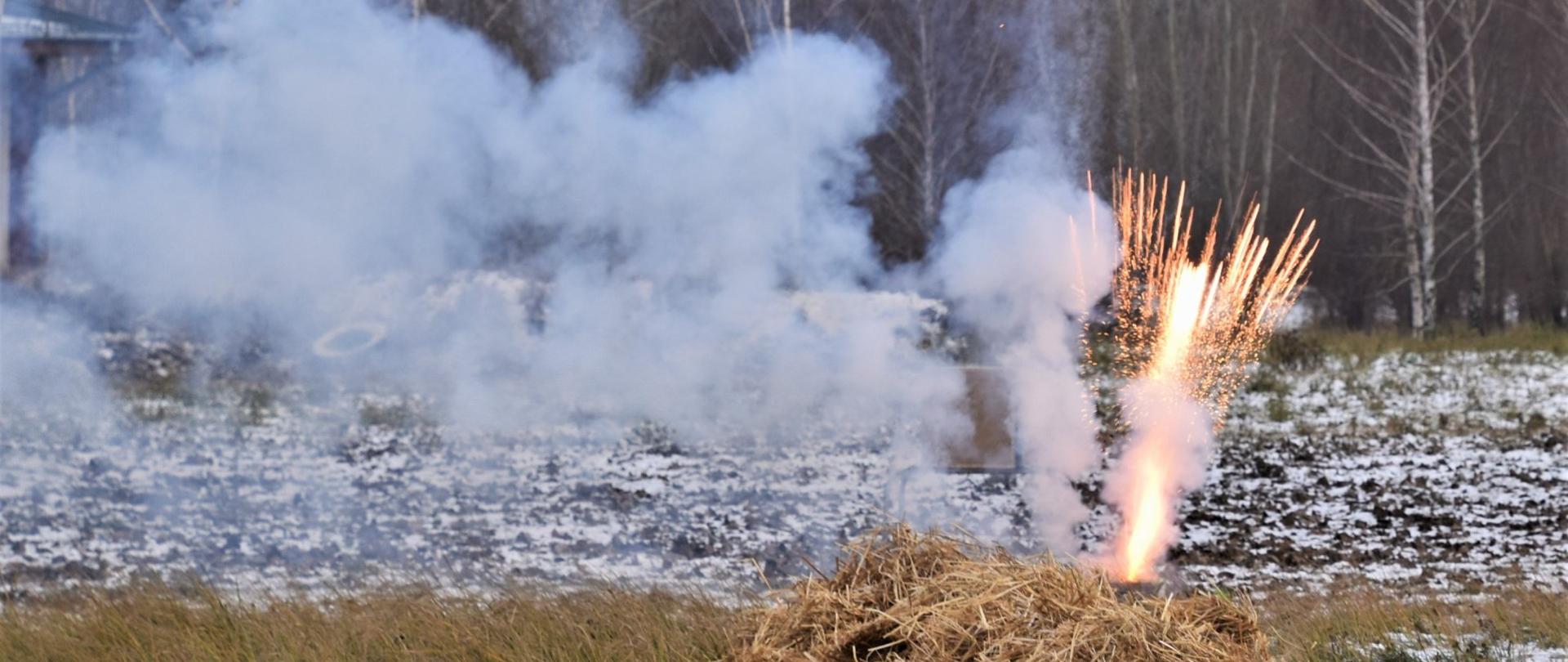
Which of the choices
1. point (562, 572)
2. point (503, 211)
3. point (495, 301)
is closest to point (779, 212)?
point (503, 211)

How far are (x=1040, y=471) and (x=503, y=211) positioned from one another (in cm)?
463

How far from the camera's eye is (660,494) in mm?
10656

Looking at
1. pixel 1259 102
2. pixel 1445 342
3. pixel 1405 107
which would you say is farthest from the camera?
pixel 1405 107

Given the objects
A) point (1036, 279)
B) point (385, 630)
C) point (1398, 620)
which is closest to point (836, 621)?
point (385, 630)

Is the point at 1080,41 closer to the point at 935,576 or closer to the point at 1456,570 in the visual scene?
the point at 1456,570

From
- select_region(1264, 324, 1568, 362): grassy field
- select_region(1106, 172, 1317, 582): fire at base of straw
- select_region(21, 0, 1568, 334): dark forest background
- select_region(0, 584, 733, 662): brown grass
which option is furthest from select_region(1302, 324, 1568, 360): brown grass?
select_region(0, 584, 733, 662): brown grass

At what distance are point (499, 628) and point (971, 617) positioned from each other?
8.41 feet

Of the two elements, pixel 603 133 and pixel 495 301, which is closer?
pixel 603 133

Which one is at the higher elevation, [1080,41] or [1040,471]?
[1080,41]

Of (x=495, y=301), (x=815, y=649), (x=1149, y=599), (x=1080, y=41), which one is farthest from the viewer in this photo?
(x=495, y=301)

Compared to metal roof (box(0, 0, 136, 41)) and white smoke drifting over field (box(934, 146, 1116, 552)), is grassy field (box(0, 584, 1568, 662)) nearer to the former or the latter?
white smoke drifting over field (box(934, 146, 1116, 552))

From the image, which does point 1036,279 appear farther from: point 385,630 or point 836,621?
point 836,621

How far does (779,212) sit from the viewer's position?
9508mm

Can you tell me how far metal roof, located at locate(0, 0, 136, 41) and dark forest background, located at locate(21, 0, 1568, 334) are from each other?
1.14 feet
